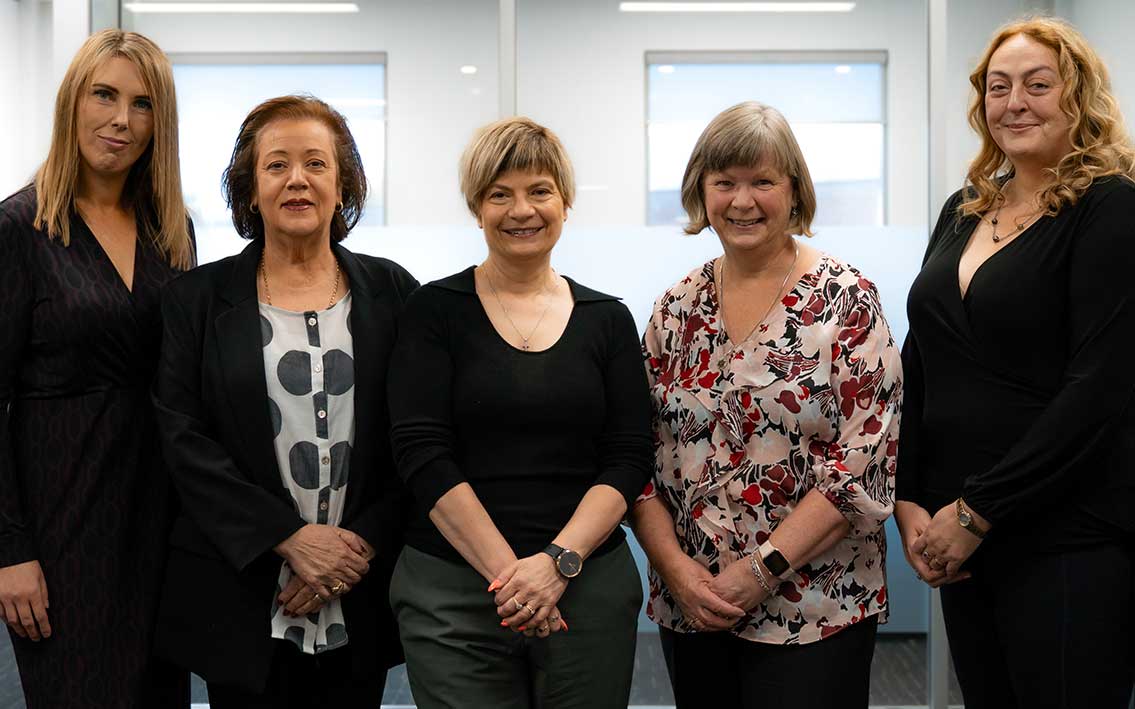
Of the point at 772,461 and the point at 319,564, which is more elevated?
the point at 772,461

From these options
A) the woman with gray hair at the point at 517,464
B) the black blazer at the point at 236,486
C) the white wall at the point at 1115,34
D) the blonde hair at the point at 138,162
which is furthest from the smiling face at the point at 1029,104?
the blonde hair at the point at 138,162

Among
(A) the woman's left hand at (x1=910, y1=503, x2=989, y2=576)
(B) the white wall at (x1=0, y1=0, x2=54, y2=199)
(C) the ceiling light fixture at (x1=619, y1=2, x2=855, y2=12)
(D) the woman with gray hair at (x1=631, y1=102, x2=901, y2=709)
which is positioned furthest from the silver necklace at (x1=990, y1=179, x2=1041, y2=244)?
(B) the white wall at (x1=0, y1=0, x2=54, y2=199)

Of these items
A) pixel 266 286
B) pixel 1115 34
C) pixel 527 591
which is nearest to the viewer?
pixel 527 591

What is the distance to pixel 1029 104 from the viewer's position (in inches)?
74.7

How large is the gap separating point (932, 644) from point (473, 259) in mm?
1969

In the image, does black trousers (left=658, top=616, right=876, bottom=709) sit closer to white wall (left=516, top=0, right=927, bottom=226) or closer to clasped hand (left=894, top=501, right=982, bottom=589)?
clasped hand (left=894, top=501, right=982, bottom=589)

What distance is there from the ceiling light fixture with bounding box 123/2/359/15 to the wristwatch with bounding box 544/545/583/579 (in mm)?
2194

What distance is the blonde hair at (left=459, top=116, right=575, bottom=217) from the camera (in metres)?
1.92

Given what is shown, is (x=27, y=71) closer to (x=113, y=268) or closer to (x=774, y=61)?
(x=113, y=268)

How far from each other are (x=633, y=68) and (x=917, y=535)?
74.2 inches

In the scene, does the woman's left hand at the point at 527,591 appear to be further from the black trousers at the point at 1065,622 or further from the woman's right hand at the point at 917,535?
the black trousers at the point at 1065,622

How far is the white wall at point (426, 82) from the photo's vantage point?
129 inches

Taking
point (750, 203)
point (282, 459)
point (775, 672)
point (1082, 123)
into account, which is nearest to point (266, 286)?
point (282, 459)

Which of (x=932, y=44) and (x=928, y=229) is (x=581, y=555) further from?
(x=932, y=44)
